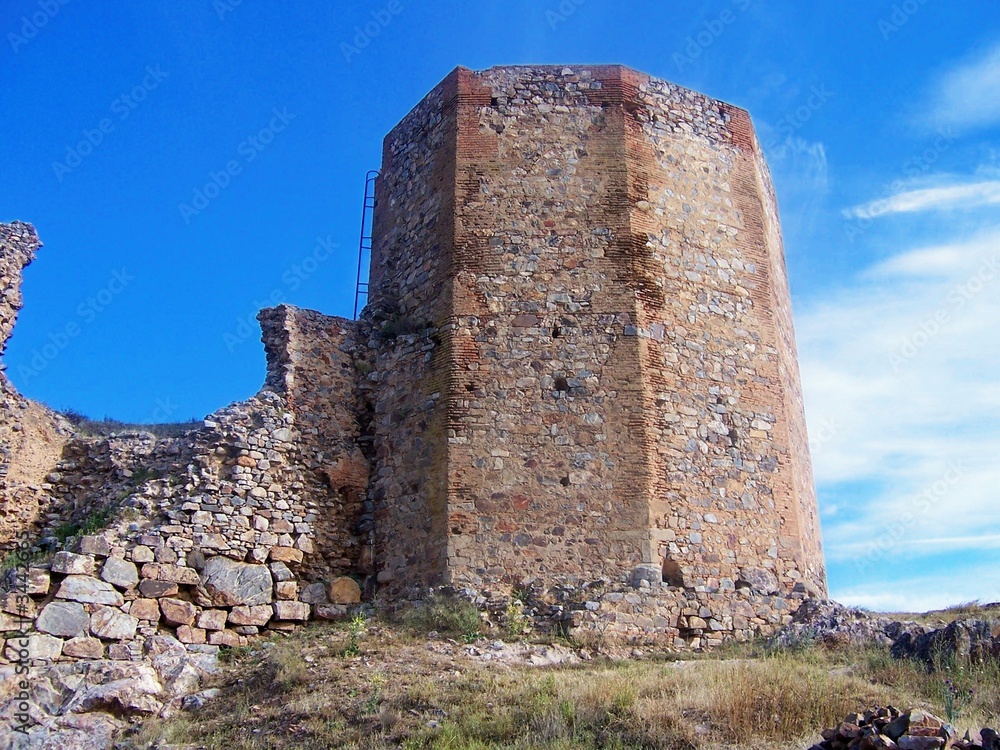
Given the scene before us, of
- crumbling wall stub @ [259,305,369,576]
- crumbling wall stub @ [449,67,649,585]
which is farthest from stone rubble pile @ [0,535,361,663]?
crumbling wall stub @ [449,67,649,585]

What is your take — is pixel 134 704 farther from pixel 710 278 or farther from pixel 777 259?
pixel 777 259

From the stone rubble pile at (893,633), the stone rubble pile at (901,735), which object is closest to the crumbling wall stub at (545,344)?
the stone rubble pile at (893,633)

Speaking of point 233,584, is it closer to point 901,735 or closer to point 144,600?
point 144,600

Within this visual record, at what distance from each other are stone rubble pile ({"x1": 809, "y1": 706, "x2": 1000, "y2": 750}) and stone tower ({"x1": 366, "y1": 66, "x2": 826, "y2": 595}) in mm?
4560

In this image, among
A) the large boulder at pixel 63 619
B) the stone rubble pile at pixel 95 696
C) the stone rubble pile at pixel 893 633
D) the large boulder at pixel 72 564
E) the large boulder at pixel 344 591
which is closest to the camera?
the stone rubble pile at pixel 95 696

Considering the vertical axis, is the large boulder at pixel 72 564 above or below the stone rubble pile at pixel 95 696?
above

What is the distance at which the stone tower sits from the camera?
36.6ft

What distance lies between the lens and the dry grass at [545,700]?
7.16 meters

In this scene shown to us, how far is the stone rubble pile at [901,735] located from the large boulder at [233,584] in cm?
698

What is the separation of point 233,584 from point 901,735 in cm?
769

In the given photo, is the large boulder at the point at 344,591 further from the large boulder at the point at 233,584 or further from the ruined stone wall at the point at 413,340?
the large boulder at the point at 233,584

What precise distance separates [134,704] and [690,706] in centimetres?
535

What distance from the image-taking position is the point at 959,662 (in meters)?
8.56

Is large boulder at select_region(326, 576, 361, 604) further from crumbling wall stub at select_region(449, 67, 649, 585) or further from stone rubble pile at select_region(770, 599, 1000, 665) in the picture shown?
stone rubble pile at select_region(770, 599, 1000, 665)
